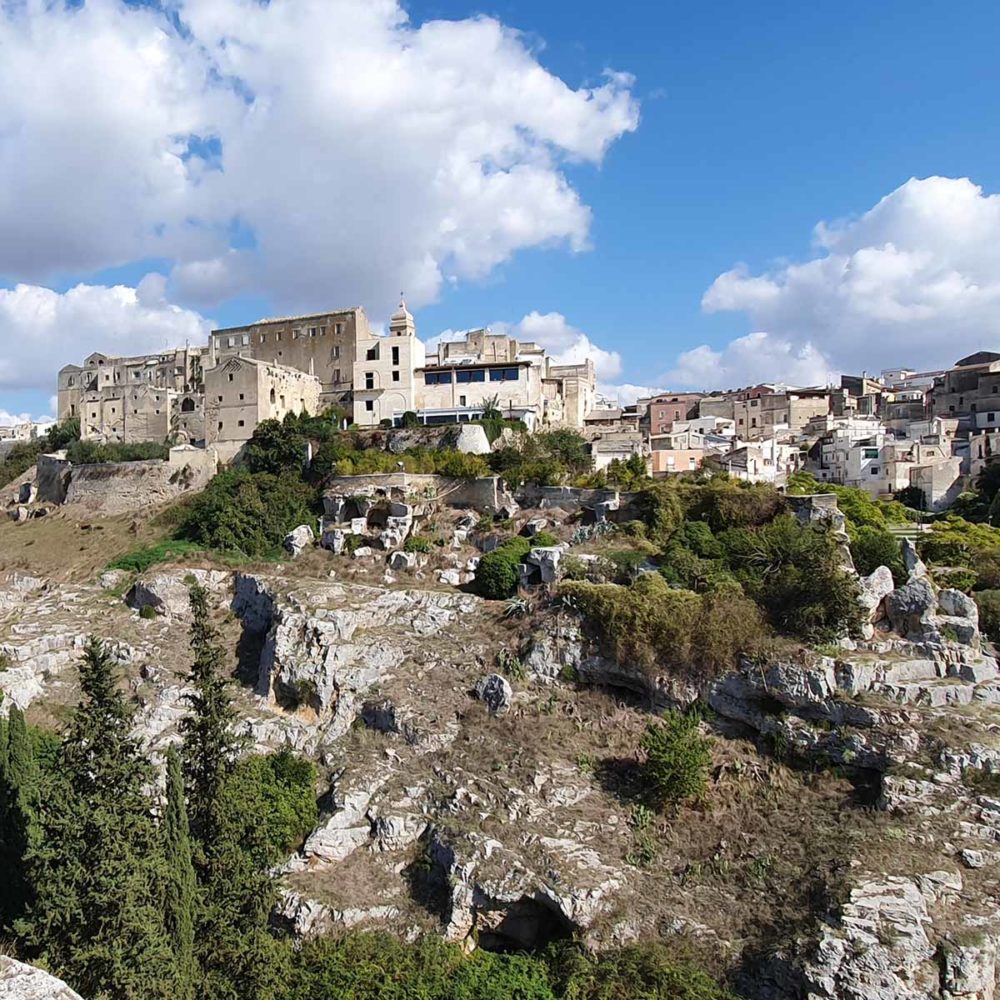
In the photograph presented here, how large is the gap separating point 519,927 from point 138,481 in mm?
32293

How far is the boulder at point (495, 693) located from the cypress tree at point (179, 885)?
390 inches

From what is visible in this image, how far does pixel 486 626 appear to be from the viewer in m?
29.8

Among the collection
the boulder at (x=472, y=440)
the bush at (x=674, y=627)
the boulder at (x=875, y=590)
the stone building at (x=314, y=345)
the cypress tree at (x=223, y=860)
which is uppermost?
the stone building at (x=314, y=345)

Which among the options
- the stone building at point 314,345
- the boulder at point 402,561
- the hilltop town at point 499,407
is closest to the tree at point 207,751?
the boulder at point 402,561

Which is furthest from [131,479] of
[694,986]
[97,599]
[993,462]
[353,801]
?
[993,462]

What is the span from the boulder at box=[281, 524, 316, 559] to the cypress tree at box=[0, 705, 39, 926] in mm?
14398

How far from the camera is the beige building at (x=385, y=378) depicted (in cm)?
4916

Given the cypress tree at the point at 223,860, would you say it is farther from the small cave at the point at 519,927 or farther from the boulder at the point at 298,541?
the boulder at the point at 298,541

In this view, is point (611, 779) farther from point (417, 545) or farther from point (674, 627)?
point (417, 545)

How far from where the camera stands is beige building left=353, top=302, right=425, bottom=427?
49.2 m

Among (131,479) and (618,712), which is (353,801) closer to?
(618,712)

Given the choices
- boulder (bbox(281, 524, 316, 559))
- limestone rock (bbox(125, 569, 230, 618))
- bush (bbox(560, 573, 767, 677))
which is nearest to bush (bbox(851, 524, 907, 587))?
bush (bbox(560, 573, 767, 677))

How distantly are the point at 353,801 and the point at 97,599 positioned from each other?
1669 cm

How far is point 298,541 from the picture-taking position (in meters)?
36.9
